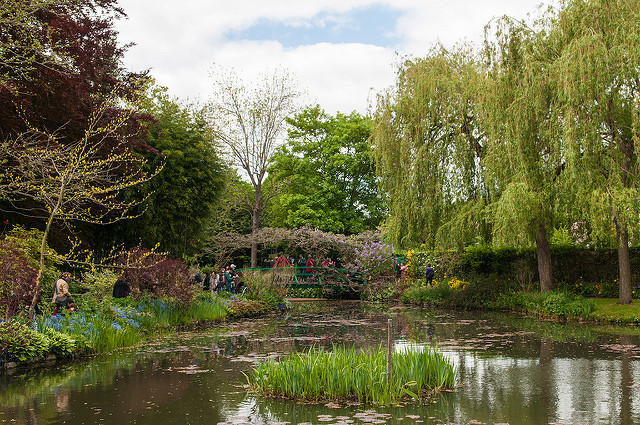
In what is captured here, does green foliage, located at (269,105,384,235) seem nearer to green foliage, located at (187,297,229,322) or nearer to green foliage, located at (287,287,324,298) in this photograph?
green foliage, located at (287,287,324,298)

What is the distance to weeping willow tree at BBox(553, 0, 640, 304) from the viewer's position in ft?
53.5

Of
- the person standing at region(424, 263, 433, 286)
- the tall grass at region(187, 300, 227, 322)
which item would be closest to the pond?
the tall grass at region(187, 300, 227, 322)

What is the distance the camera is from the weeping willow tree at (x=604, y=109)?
1631cm

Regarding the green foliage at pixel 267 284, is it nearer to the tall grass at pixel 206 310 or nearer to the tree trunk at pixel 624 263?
the tall grass at pixel 206 310

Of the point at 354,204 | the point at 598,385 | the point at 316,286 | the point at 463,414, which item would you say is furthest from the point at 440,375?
the point at 354,204

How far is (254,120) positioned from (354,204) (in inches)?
381

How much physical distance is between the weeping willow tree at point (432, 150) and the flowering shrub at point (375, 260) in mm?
5891

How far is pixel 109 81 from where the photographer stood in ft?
55.7

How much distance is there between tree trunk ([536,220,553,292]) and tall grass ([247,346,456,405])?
1365cm

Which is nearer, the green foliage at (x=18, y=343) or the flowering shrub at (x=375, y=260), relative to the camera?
the green foliage at (x=18, y=343)

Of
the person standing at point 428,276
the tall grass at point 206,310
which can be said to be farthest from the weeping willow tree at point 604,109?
the tall grass at point 206,310

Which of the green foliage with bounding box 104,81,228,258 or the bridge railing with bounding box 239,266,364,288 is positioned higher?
the green foliage with bounding box 104,81,228,258

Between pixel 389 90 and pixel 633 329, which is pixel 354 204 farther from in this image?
pixel 633 329

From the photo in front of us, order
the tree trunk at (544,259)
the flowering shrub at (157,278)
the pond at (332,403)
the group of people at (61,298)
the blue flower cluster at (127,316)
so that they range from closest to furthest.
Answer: the pond at (332,403), the group of people at (61,298), the blue flower cluster at (127,316), the flowering shrub at (157,278), the tree trunk at (544,259)
